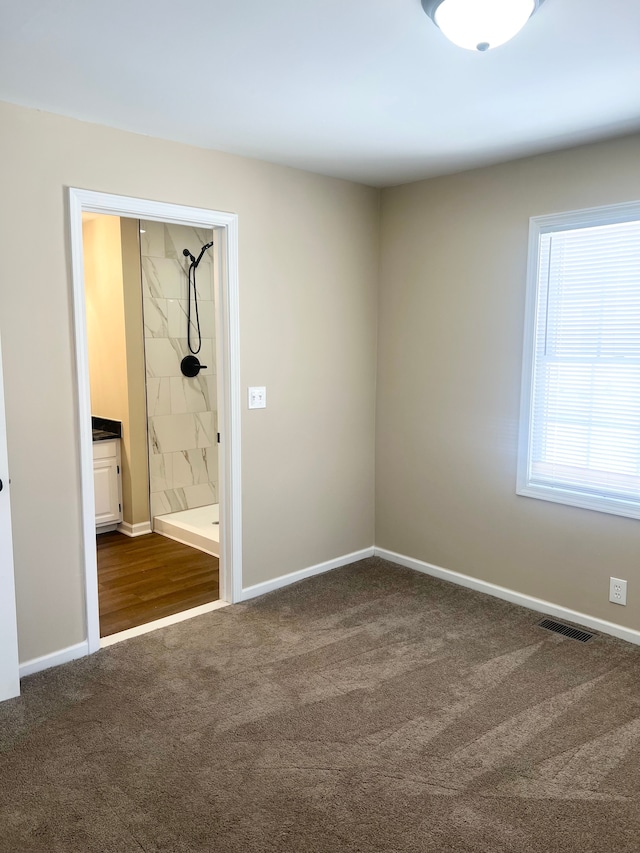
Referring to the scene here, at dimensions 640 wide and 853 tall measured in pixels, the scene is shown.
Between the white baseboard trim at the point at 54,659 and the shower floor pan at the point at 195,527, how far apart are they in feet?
4.88

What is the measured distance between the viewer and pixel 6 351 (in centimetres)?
267

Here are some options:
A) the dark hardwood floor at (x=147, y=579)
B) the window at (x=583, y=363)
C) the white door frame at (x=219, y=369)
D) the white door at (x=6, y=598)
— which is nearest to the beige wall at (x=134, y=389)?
the dark hardwood floor at (x=147, y=579)

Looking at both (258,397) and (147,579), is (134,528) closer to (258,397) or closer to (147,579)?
(147,579)

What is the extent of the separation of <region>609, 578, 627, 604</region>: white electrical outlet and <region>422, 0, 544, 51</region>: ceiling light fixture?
250cm

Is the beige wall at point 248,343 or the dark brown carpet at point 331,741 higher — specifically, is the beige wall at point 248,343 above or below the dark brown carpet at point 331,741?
above

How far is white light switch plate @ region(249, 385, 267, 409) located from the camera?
3582 millimetres

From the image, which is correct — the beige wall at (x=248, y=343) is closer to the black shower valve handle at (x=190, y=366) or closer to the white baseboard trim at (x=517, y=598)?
the white baseboard trim at (x=517, y=598)

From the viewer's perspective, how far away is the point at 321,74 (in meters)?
2.27

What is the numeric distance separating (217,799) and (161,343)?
138 inches

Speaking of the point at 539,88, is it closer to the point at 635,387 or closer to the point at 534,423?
the point at 635,387

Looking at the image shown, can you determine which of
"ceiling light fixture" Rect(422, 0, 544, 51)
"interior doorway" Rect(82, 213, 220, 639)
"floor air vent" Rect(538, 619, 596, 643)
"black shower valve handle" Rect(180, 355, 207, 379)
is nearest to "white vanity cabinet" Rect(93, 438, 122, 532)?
"interior doorway" Rect(82, 213, 220, 639)

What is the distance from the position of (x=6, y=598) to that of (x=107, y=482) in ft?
7.54

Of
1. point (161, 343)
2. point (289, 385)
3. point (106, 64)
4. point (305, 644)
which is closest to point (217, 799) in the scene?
point (305, 644)

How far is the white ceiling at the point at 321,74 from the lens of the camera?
6.09 ft
